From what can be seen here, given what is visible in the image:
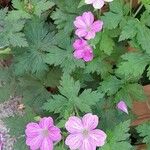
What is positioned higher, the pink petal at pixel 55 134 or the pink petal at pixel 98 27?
the pink petal at pixel 98 27

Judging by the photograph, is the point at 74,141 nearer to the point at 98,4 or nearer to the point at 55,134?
the point at 55,134

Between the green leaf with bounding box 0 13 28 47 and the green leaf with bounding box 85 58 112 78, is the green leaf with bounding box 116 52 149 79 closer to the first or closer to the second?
the green leaf with bounding box 85 58 112 78

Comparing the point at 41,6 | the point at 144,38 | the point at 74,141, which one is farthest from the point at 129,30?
the point at 74,141

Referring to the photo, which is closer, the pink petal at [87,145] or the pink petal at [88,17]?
the pink petal at [87,145]

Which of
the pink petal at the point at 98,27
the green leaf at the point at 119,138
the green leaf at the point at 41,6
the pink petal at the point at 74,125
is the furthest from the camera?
the green leaf at the point at 41,6

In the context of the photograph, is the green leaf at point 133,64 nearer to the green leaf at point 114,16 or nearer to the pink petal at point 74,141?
the green leaf at point 114,16

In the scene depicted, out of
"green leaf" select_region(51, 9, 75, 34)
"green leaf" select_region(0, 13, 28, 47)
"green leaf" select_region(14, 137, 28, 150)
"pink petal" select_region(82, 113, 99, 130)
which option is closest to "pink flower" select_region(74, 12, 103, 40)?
"green leaf" select_region(51, 9, 75, 34)

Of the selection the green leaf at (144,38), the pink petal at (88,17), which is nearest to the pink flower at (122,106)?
the green leaf at (144,38)
